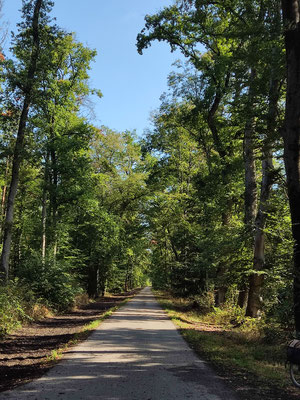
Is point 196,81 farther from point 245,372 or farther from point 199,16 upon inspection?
point 245,372

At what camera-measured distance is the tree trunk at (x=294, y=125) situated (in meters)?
6.51

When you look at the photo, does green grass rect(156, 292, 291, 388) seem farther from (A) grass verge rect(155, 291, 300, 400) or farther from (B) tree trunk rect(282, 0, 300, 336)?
(B) tree trunk rect(282, 0, 300, 336)

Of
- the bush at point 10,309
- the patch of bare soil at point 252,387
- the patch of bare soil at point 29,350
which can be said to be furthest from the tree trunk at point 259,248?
the bush at point 10,309

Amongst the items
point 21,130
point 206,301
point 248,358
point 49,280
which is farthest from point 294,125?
point 49,280

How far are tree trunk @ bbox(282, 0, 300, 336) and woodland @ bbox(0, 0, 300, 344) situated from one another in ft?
0.08

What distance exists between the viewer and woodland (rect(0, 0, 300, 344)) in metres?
8.21

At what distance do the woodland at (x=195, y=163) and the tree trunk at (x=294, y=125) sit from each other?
2 centimetres

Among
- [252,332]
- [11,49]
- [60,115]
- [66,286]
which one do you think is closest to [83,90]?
[60,115]

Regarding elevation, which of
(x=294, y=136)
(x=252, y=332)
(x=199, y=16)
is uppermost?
(x=199, y=16)

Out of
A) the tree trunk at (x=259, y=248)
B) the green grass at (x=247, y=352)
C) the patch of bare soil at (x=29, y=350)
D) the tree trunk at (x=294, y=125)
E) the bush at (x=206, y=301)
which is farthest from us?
the bush at (x=206, y=301)

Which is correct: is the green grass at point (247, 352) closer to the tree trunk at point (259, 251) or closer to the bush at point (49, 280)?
the tree trunk at point (259, 251)

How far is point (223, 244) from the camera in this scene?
12.3 meters

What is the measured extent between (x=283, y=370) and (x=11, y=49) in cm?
1554

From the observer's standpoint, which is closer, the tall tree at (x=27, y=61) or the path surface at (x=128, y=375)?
the path surface at (x=128, y=375)
